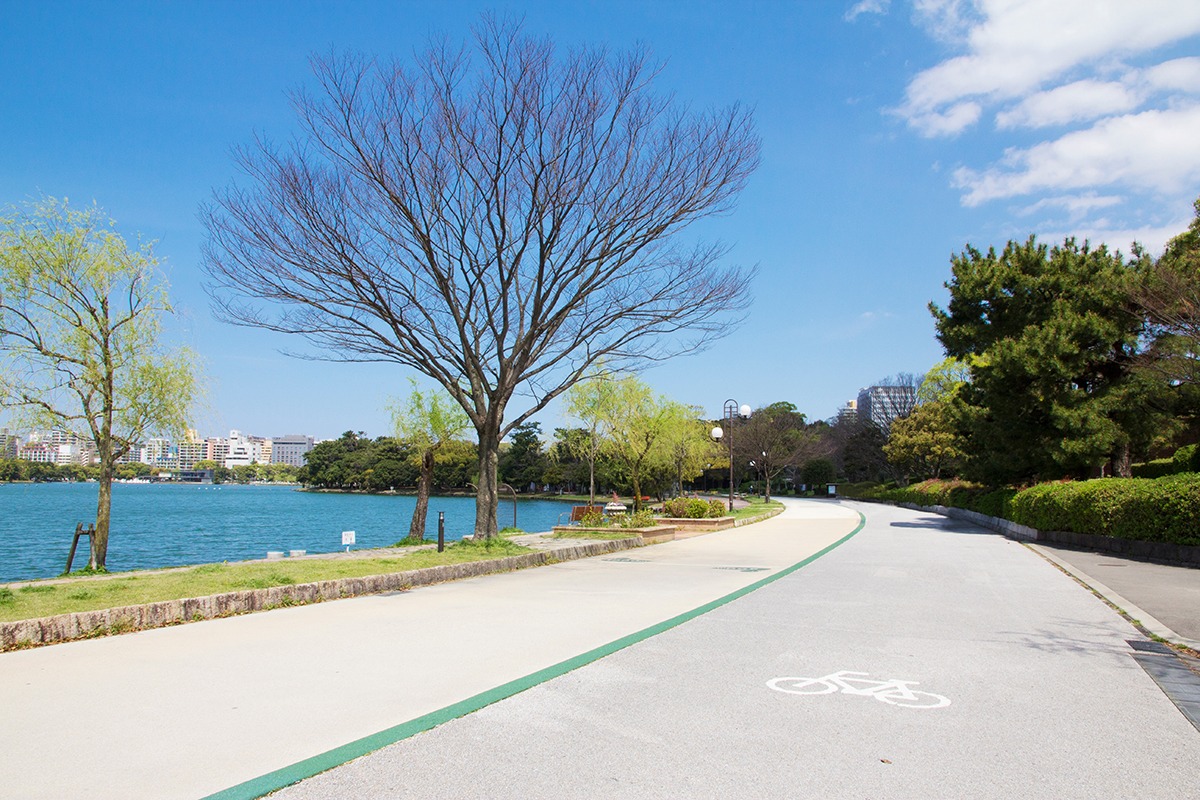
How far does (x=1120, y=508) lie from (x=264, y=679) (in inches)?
733

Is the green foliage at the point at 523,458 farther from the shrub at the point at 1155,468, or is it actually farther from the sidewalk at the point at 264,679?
the sidewalk at the point at 264,679

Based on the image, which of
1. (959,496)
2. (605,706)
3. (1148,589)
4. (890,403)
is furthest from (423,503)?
(890,403)

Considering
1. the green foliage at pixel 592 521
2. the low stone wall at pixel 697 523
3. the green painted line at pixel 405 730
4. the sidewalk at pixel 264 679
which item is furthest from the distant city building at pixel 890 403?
the green painted line at pixel 405 730

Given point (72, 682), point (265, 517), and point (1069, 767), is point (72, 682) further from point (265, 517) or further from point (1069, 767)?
point (265, 517)

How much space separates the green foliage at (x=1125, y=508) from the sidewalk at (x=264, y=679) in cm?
1095

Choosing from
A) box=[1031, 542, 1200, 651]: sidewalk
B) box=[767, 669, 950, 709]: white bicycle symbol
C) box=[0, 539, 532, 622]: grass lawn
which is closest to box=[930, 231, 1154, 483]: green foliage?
box=[1031, 542, 1200, 651]: sidewalk

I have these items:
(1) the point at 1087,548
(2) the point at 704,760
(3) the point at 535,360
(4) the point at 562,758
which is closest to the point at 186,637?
(4) the point at 562,758

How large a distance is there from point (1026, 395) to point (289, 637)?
24968 mm

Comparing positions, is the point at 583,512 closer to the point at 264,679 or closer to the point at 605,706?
the point at 264,679

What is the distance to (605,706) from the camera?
511 centimetres

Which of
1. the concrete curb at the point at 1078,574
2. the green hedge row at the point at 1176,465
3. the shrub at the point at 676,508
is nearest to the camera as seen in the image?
the concrete curb at the point at 1078,574

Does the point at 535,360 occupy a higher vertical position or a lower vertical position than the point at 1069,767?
higher

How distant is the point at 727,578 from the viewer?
41.8 ft

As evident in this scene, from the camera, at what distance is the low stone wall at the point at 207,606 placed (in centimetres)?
673
